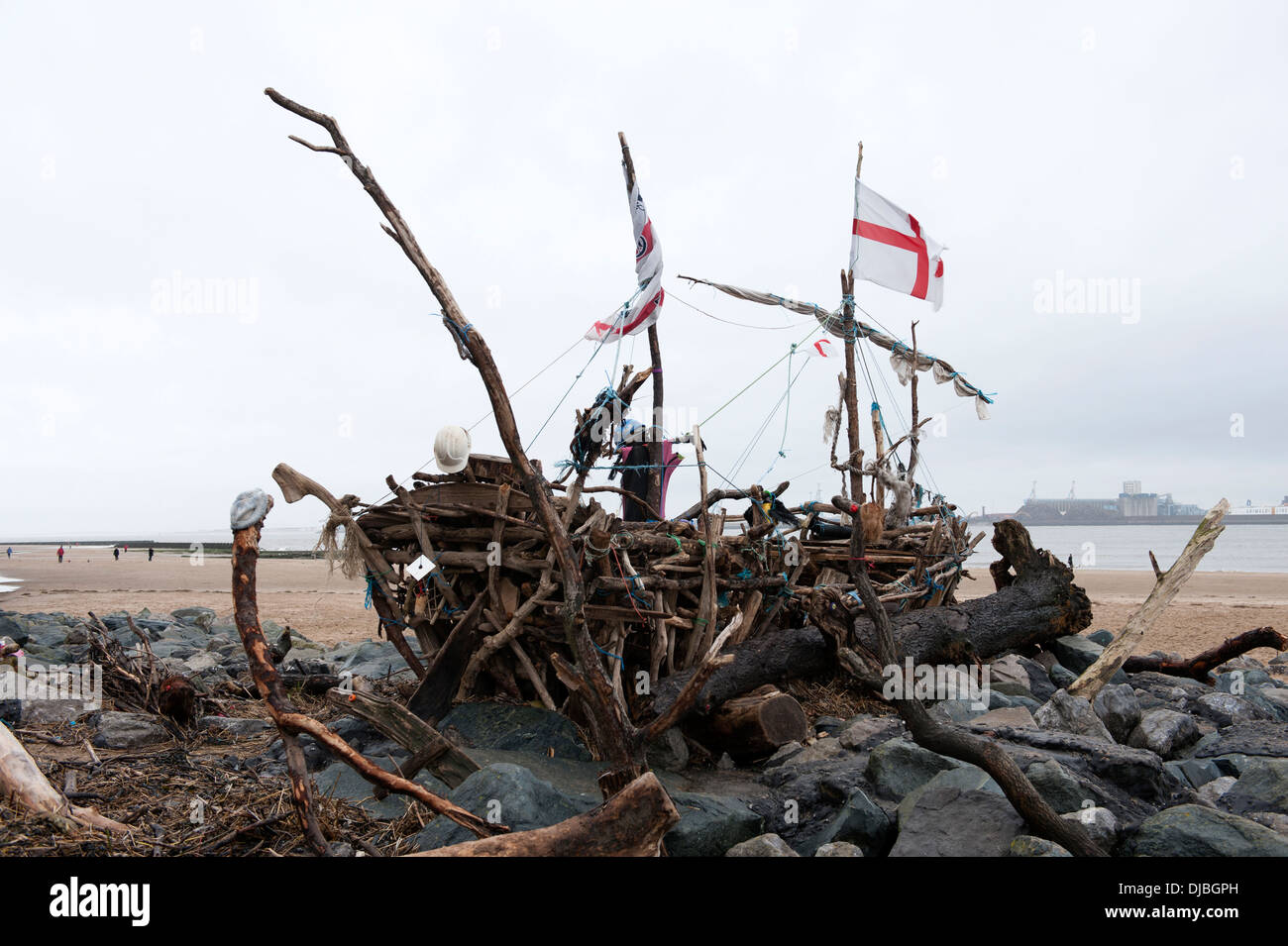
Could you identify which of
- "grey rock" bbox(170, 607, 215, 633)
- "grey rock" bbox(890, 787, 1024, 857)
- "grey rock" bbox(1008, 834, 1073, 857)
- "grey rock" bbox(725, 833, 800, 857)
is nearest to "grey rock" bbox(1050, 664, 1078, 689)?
"grey rock" bbox(890, 787, 1024, 857)

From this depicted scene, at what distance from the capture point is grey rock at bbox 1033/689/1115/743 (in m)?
6.71

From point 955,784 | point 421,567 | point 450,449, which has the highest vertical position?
point 450,449

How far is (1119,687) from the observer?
7520 millimetres

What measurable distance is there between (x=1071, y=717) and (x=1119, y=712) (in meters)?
0.73

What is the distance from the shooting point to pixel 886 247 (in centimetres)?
1166

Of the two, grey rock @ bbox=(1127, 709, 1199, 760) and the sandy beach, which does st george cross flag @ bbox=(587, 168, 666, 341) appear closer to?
the sandy beach

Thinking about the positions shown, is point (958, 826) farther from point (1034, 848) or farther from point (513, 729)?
point (513, 729)

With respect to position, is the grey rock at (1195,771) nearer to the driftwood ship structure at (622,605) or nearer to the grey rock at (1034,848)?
the driftwood ship structure at (622,605)

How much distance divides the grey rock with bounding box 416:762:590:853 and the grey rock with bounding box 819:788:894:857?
5.38 feet

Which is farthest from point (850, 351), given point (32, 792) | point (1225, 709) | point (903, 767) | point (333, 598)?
point (333, 598)
